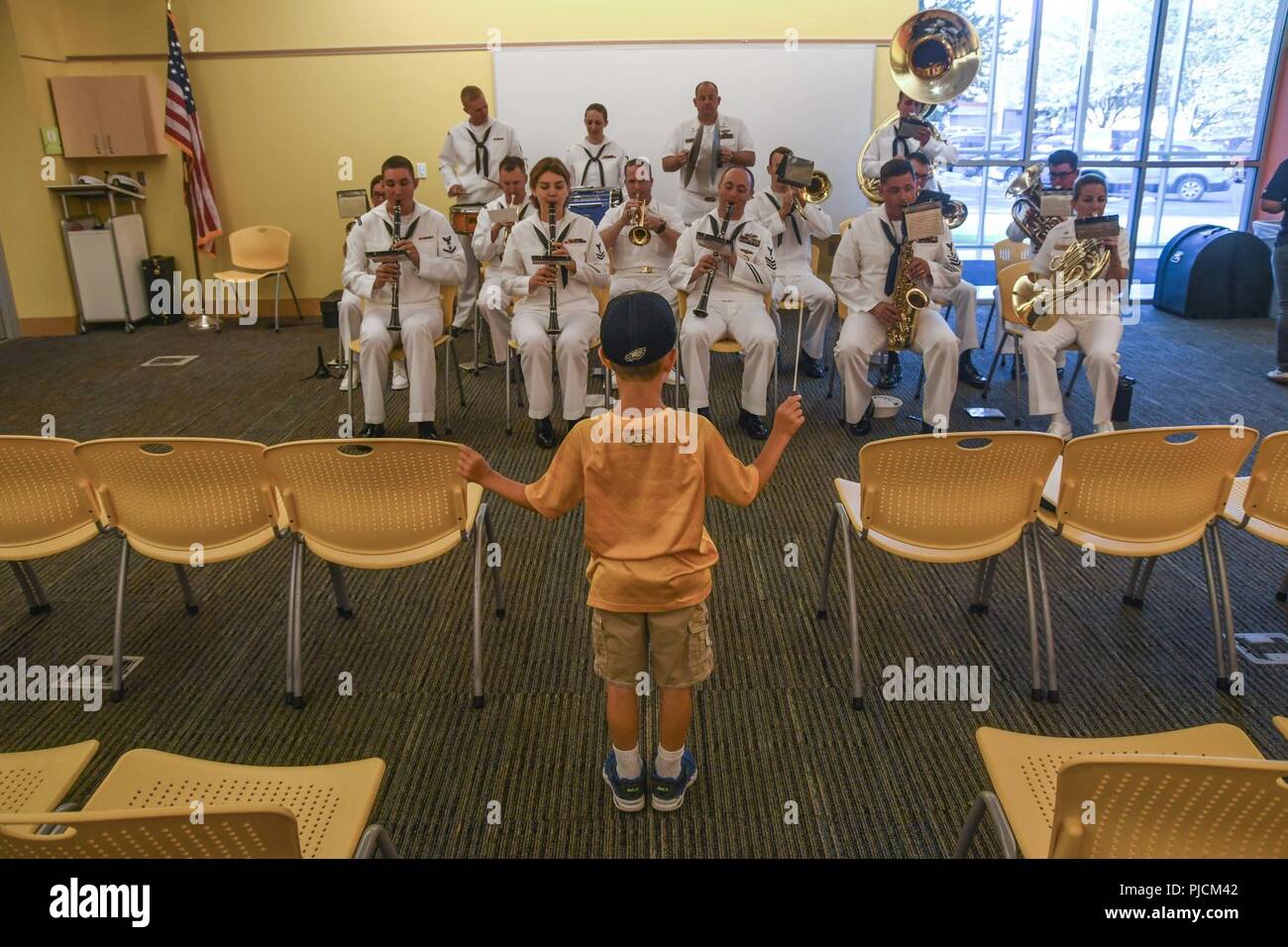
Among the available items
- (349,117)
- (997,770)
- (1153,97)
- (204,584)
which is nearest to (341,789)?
(997,770)

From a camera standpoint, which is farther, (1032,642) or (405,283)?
(405,283)

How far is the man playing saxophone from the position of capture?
4.98 meters

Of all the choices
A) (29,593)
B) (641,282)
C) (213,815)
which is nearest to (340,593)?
(29,593)

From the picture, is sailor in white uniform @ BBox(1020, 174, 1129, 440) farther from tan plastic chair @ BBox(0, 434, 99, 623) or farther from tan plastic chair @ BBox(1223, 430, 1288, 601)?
tan plastic chair @ BBox(0, 434, 99, 623)


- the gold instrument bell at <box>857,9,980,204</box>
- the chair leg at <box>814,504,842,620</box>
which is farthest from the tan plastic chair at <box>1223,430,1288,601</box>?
the gold instrument bell at <box>857,9,980,204</box>

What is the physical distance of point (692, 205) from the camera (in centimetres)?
730

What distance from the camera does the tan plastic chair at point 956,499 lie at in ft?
8.96

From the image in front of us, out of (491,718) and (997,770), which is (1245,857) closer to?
(997,770)

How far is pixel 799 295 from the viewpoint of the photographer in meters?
5.88

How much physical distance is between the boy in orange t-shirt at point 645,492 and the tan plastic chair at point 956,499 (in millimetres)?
747

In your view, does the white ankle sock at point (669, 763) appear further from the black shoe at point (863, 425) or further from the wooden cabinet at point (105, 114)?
the wooden cabinet at point (105, 114)

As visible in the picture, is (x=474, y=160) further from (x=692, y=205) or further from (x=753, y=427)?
(x=753, y=427)

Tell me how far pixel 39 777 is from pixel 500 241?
14.6 ft

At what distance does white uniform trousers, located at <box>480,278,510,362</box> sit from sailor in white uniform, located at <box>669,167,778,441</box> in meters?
1.03
